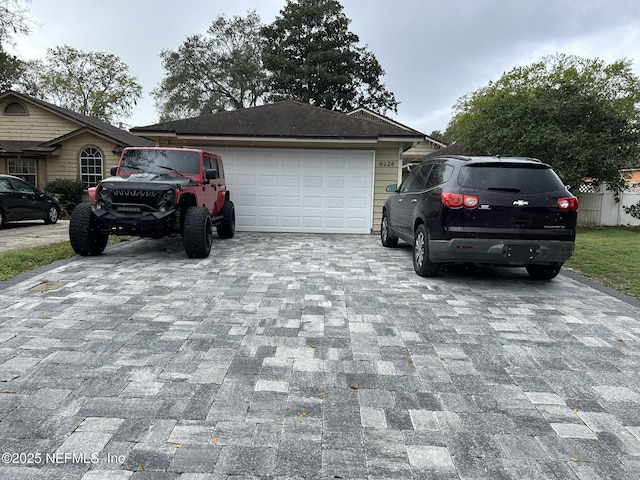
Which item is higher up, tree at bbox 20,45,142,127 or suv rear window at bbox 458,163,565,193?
tree at bbox 20,45,142,127

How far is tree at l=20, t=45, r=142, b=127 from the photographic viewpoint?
3491cm

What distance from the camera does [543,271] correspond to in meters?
6.24

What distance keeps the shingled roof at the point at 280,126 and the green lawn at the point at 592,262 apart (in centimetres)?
358

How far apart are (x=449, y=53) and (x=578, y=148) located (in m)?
5.66

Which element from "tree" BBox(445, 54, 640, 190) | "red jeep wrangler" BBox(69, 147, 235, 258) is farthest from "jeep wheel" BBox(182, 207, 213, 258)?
"tree" BBox(445, 54, 640, 190)

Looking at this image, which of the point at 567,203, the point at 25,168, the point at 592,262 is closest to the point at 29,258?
the point at 567,203

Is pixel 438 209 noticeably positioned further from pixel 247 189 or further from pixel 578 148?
pixel 578 148

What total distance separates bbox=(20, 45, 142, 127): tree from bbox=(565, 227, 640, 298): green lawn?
1520 inches

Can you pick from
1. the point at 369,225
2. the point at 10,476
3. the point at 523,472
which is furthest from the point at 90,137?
the point at 523,472

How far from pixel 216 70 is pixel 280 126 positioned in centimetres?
2460

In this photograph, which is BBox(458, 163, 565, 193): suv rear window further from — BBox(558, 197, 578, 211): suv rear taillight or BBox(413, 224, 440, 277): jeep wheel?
BBox(413, 224, 440, 277): jeep wheel

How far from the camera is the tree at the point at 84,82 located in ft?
115

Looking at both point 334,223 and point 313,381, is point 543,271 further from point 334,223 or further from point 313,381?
point 334,223

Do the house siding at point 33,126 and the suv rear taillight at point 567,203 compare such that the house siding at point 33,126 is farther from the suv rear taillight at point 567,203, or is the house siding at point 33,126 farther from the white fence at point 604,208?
the white fence at point 604,208
